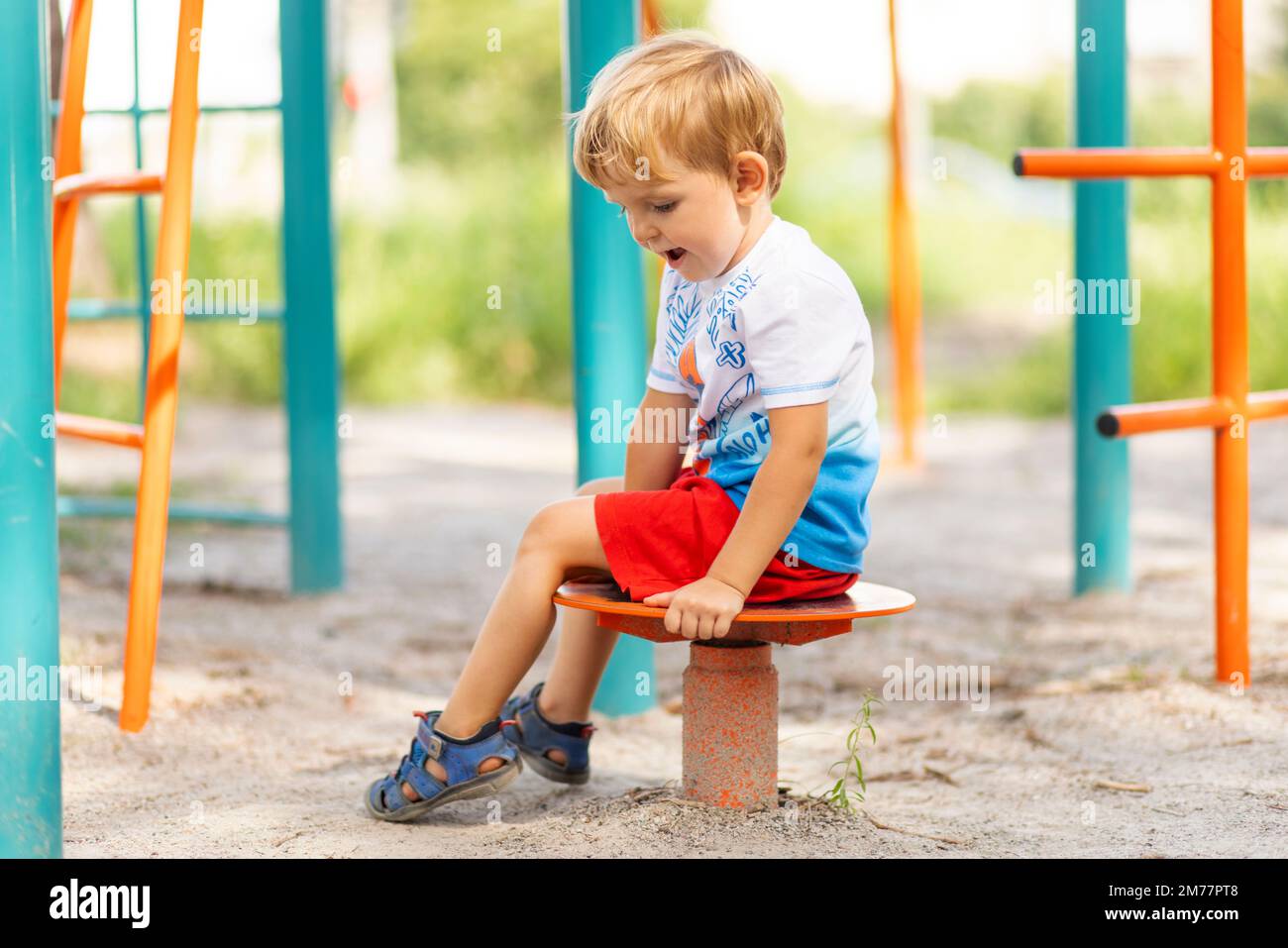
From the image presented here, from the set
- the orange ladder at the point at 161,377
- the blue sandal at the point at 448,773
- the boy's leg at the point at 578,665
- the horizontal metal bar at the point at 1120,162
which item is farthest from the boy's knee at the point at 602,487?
the horizontal metal bar at the point at 1120,162

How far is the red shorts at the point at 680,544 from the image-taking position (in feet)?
6.37

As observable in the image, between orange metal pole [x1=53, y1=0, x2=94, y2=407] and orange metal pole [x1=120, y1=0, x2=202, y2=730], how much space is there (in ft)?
1.18

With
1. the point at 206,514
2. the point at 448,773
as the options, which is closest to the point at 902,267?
the point at 206,514

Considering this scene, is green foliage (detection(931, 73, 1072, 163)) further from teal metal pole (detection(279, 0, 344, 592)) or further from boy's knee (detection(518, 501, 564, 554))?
boy's knee (detection(518, 501, 564, 554))

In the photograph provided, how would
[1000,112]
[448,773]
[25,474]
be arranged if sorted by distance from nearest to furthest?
[25,474]
[448,773]
[1000,112]

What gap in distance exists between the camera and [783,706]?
293 cm

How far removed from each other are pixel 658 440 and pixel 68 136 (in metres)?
1.45

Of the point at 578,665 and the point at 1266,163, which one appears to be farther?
the point at 1266,163

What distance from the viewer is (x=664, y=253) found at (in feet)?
6.65

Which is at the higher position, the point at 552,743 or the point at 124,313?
the point at 124,313

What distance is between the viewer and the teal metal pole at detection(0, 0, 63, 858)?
1.71 m

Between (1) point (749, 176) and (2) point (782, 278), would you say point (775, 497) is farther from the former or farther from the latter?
(1) point (749, 176)

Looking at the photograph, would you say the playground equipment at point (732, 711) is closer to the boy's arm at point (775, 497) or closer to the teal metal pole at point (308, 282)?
the boy's arm at point (775, 497)
